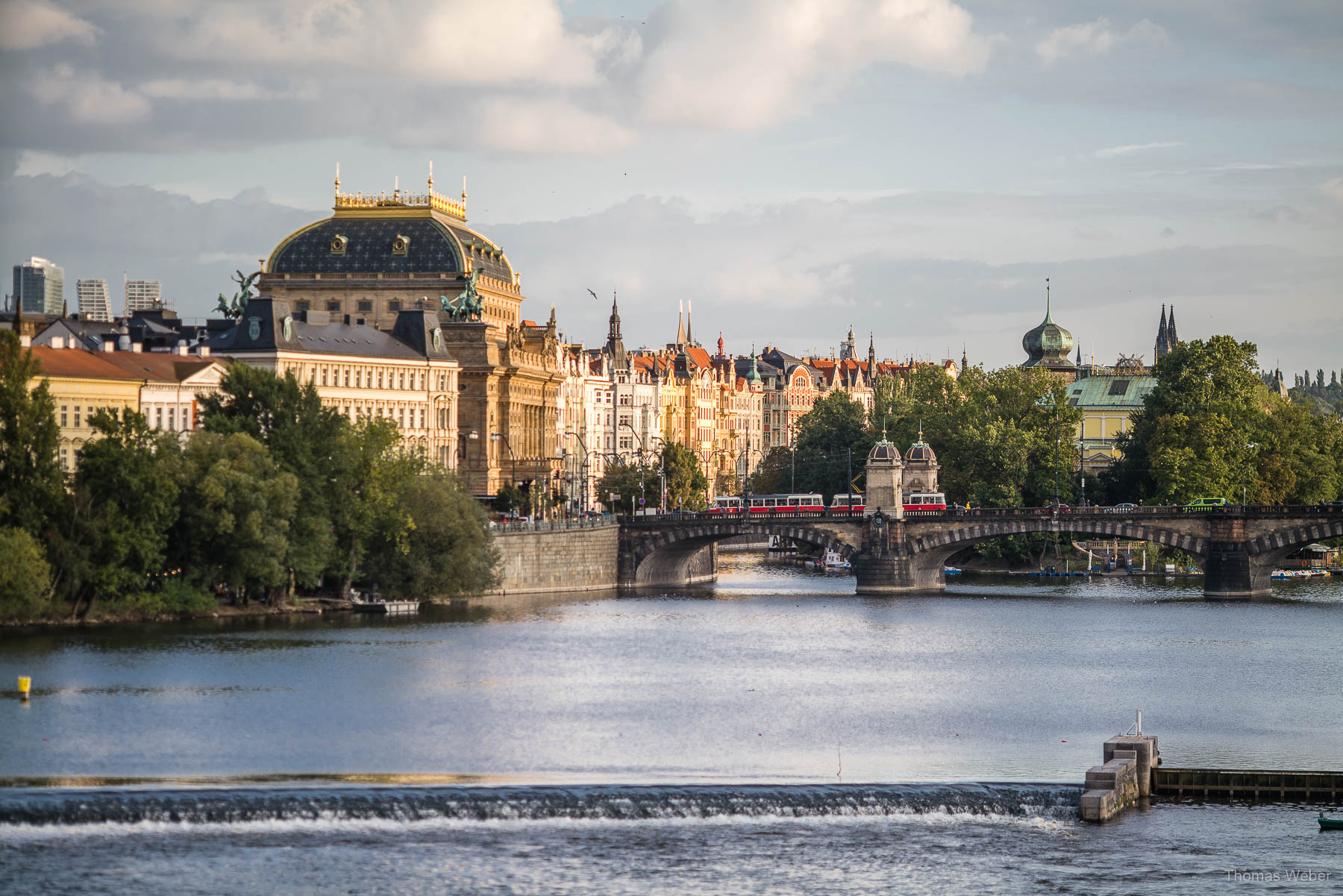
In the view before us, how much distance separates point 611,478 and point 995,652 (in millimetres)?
83077

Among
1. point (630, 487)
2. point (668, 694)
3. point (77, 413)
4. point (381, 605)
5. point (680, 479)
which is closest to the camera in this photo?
point (668, 694)

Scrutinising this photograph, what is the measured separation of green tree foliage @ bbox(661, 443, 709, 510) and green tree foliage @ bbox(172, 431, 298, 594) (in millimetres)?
74826

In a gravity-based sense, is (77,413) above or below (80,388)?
below

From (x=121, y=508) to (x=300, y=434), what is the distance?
12.6m

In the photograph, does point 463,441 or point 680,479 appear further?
point 680,479

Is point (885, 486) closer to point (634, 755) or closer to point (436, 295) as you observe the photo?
point (436, 295)

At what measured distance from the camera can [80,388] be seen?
114 m

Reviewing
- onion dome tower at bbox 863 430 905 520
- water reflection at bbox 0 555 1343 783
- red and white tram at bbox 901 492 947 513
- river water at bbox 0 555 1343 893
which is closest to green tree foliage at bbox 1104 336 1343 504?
red and white tram at bbox 901 492 947 513

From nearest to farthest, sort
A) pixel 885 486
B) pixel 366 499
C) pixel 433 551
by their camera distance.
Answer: pixel 366 499 < pixel 433 551 < pixel 885 486

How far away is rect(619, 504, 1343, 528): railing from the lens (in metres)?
126

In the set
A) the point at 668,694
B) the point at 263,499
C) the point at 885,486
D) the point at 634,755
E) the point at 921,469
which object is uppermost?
the point at 921,469

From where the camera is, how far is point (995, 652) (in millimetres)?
94125

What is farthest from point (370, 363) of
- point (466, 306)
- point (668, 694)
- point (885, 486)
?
point (668, 694)

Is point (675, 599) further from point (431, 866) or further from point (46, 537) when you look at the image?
point (431, 866)
